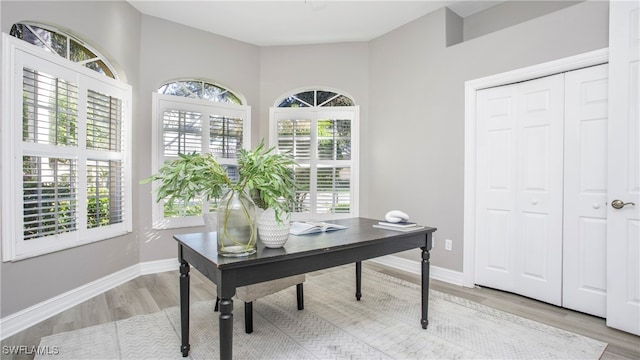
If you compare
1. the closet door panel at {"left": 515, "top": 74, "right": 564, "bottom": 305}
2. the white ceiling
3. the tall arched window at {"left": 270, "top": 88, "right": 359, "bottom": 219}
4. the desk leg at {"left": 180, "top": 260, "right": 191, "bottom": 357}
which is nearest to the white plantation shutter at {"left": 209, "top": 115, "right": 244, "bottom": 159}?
the tall arched window at {"left": 270, "top": 88, "right": 359, "bottom": 219}

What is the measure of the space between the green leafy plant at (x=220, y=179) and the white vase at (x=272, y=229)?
44mm

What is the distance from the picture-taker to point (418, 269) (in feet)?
12.2

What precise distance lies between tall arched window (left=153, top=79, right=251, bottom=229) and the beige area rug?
1.49 m

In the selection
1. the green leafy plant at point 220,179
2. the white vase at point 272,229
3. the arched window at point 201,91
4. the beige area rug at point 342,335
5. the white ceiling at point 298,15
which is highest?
the white ceiling at point 298,15

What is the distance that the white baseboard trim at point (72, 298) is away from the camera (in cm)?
225

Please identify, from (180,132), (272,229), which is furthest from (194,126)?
(272,229)

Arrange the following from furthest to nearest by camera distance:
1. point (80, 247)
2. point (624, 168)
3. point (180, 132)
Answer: point (180, 132) → point (80, 247) → point (624, 168)

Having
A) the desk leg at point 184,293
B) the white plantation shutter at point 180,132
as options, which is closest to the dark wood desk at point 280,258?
the desk leg at point 184,293

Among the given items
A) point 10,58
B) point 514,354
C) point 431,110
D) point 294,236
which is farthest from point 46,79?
point 514,354

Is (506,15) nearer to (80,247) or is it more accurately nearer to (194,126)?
(194,126)

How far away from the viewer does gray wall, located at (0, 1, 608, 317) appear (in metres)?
2.61

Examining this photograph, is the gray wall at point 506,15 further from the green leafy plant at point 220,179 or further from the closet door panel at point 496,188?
the green leafy plant at point 220,179

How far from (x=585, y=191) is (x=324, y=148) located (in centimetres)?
285

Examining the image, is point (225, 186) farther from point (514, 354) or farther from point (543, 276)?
point (543, 276)
